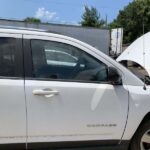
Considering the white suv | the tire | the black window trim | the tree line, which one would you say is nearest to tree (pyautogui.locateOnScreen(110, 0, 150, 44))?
the tree line

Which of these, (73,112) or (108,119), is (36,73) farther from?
(108,119)

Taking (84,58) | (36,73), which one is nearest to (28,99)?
(36,73)

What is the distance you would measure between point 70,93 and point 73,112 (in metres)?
0.22

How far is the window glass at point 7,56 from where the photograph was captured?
4918 mm

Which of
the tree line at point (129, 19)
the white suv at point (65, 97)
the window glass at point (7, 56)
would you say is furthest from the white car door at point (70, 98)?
the tree line at point (129, 19)

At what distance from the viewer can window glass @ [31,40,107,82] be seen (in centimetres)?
511

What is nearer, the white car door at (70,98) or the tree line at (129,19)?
the white car door at (70,98)

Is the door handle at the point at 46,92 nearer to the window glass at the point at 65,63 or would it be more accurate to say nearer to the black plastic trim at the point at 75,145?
the window glass at the point at 65,63

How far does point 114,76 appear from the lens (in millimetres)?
5172

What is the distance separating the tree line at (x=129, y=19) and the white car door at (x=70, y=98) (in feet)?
191

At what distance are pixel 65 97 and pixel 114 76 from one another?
64 centimetres

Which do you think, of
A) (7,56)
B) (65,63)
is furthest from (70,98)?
(7,56)

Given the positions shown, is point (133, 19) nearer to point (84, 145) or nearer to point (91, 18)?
point (91, 18)

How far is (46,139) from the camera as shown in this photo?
499cm
